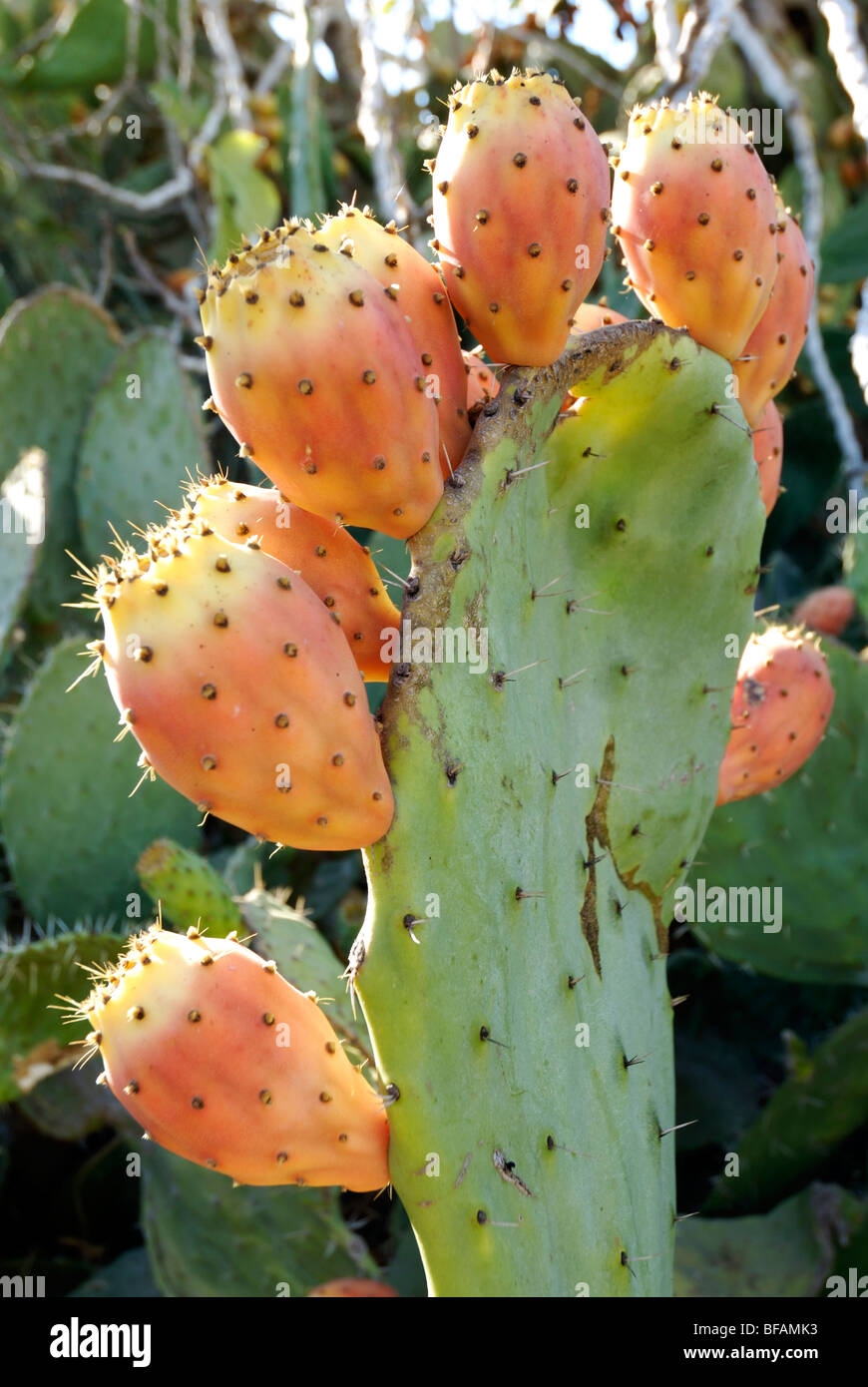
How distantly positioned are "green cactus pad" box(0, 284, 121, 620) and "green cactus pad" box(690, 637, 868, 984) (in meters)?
1.31

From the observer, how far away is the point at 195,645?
759 millimetres

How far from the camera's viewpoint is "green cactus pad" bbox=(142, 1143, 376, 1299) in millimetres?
1457

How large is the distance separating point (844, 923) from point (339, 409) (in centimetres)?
119

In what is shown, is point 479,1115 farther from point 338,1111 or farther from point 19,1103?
point 19,1103

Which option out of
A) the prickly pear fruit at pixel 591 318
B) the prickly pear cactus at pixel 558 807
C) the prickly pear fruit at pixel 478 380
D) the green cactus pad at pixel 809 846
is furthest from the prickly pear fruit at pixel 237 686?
the green cactus pad at pixel 809 846

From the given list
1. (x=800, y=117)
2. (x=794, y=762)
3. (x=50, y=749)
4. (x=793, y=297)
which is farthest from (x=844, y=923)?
(x=800, y=117)

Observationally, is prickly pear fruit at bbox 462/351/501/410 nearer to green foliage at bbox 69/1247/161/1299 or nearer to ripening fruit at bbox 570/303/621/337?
ripening fruit at bbox 570/303/621/337

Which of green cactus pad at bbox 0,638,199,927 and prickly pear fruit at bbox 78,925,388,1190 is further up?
green cactus pad at bbox 0,638,199,927

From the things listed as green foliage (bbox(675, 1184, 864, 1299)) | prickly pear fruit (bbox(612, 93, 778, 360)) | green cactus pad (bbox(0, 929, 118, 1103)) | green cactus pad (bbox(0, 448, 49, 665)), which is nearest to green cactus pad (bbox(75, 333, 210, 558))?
green cactus pad (bbox(0, 448, 49, 665))

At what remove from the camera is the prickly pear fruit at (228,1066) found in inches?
31.5

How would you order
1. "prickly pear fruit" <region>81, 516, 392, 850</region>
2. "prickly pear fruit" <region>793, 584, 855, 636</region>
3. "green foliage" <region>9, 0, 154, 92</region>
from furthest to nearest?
"green foliage" <region>9, 0, 154, 92</region> < "prickly pear fruit" <region>793, 584, 855, 636</region> < "prickly pear fruit" <region>81, 516, 392, 850</region>

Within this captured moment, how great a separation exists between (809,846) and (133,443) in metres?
1.33

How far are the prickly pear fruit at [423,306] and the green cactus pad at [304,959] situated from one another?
61cm

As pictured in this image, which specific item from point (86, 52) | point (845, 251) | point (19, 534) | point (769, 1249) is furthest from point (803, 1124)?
point (86, 52)
